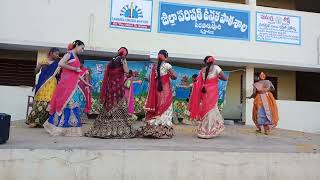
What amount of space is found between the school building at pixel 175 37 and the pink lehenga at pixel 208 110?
4.91 metres

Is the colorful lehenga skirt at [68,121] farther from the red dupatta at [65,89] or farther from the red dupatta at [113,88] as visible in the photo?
the red dupatta at [113,88]

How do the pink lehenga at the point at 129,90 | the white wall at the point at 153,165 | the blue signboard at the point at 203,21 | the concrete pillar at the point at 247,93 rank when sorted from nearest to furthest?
the white wall at the point at 153,165 → the pink lehenga at the point at 129,90 → the blue signboard at the point at 203,21 → the concrete pillar at the point at 247,93

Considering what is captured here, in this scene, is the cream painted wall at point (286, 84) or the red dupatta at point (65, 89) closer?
the red dupatta at point (65, 89)

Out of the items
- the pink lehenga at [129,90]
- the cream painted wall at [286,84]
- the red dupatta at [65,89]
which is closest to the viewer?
the red dupatta at [65,89]

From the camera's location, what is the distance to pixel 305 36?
43.5 feet

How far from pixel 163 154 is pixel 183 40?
7.92m

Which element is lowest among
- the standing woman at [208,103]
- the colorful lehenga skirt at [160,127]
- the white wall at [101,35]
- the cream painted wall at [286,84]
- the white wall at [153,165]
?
the white wall at [153,165]

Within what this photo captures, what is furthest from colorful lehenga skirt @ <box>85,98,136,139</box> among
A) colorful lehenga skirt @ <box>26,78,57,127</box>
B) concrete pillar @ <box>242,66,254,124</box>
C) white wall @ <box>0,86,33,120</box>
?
concrete pillar @ <box>242,66,254,124</box>

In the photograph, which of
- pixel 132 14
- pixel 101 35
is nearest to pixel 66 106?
pixel 101 35

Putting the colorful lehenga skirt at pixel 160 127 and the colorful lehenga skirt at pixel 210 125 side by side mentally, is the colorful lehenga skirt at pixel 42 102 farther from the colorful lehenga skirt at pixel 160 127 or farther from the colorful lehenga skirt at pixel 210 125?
the colorful lehenga skirt at pixel 210 125

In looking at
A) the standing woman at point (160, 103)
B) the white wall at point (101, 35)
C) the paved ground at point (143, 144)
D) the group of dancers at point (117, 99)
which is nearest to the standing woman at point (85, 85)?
the group of dancers at point (117, 99)

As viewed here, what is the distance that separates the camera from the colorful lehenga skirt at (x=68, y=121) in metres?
6.16

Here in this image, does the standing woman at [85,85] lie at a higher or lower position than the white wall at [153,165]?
higher

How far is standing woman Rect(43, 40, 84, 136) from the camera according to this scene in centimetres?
614
